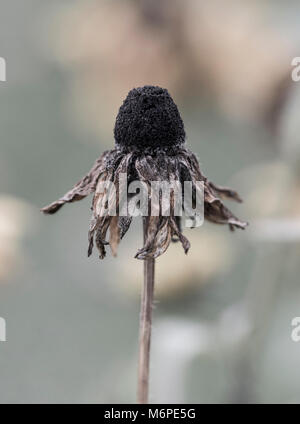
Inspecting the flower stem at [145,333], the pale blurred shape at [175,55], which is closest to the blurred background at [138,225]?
the pale blurred shape at [175,55]

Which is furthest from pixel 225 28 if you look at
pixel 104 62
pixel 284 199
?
pixel 284 199

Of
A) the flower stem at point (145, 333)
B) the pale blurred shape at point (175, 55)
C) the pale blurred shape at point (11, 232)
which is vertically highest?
the pale blurred shape at point (175, 55)

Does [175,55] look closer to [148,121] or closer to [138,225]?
[138,225]

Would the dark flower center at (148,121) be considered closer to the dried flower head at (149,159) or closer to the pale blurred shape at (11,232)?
the dried flower head at (149,159)

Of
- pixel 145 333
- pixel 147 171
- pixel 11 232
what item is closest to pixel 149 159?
pixel 147 171

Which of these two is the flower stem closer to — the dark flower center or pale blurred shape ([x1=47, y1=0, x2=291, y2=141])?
the dark flower center

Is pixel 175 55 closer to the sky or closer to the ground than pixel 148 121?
closer to the sky
